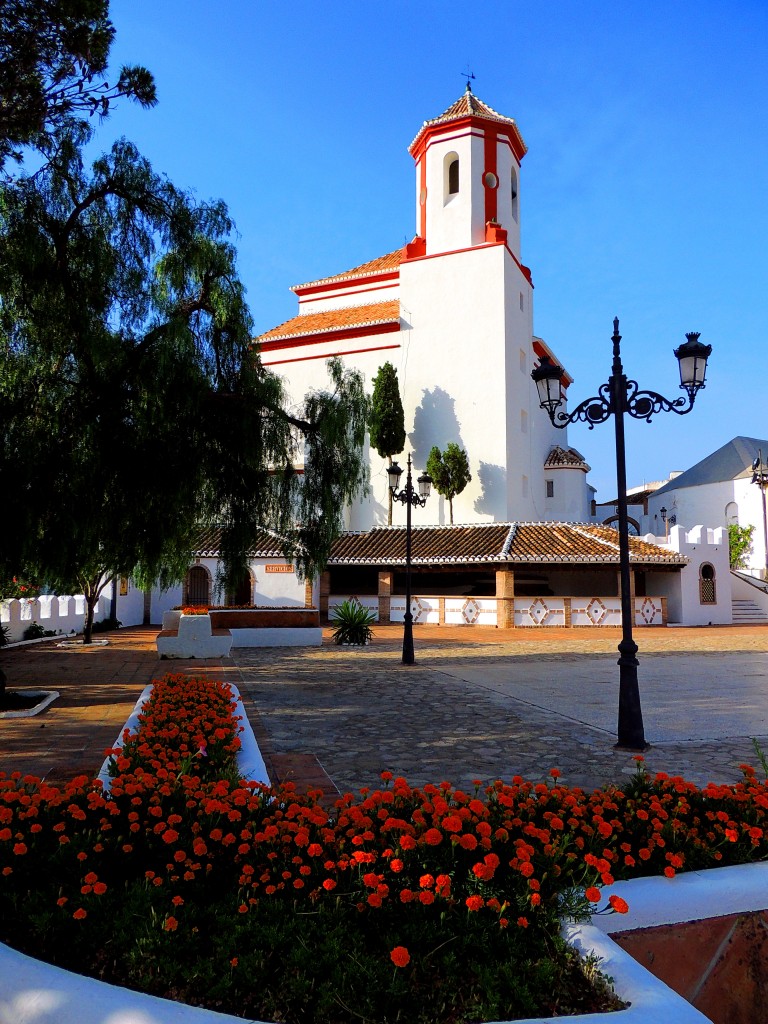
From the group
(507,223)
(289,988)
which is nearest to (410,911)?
(289,988)

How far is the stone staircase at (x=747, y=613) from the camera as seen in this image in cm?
3098

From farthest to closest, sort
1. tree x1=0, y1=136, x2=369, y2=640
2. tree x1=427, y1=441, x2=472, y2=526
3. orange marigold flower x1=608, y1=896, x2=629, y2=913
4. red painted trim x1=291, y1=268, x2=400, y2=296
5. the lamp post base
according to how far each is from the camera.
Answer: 1. red painted trim x1=291, y1=268, x2=400, y2=296
2. tree x1=427, y1=441, x2=472, y2=526
3. the lamp post base
4. tree x1=0, y1=136, x2=369, y2=640
5. orange marigold flower x1=608, y1=896, x2=629, y2=913

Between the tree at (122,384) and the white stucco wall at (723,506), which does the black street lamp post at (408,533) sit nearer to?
the tree at (122,384)

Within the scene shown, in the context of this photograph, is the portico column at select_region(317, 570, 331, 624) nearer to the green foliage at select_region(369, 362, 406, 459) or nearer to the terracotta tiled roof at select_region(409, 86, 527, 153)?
the green foliage at select_region(369, 362, 406, 459)

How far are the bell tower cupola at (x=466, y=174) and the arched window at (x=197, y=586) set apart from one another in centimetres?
1954

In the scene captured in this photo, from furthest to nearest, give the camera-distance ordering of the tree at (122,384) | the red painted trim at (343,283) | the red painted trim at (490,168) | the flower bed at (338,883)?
the red painted trim at (343,283) < the red painted trim at (490,168) < the tree at (122,384) < the flower bed at (338,883)

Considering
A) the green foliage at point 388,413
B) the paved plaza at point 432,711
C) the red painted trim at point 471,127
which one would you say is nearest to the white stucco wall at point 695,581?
the paved plaza at point 432,711

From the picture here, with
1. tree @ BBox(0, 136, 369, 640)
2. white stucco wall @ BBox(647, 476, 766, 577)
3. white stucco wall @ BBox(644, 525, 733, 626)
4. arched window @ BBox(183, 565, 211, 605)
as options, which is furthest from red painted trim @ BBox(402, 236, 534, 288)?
tree @ BBox(0, 136, 369, 640)

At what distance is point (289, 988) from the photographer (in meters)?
2.51

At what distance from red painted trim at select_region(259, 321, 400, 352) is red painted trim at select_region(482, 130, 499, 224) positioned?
711 cm

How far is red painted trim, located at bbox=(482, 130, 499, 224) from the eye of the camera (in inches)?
1374

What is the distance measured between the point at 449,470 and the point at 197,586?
1258 cm

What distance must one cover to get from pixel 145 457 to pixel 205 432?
2.48 ft

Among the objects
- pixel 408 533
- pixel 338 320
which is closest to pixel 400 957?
pixel 408 533
